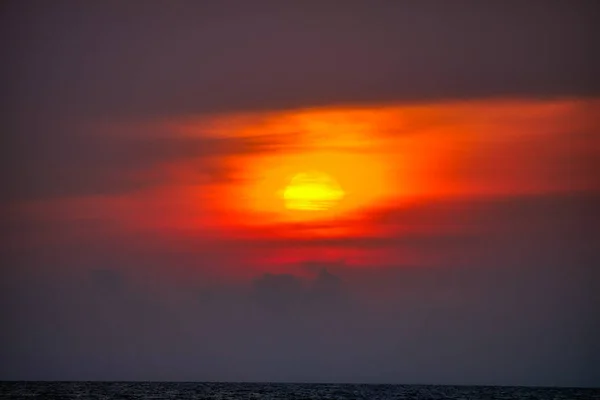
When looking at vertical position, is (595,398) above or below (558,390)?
below

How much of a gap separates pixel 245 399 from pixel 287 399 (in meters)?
8.66

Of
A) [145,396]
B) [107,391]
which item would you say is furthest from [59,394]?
[107,391]

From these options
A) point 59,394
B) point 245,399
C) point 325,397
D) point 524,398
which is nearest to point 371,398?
point 325,397

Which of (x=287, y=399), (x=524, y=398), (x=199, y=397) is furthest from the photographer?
(x=524, y=398)

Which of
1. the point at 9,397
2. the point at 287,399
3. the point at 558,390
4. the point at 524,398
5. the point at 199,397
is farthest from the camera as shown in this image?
the point at 558,390

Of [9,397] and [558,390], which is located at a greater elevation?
[558,390]

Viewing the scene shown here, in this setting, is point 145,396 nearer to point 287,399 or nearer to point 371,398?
Result: point 287,399

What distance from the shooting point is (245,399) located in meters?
133

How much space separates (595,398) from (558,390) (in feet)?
176

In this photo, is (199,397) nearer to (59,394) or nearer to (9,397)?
(59,394)

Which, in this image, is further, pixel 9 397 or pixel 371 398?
pixel 371 398

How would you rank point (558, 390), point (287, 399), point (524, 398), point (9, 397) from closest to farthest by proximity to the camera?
point (9, 397), point (287, 399), point (524, 398), point (558, 390)

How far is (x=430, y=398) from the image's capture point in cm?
13000

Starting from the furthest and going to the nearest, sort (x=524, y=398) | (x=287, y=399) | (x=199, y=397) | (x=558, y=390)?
1. (x=558, y=390)
2. (x=524, y=398)
3. (x=199, y=397)
4. (x=287, y=399)
